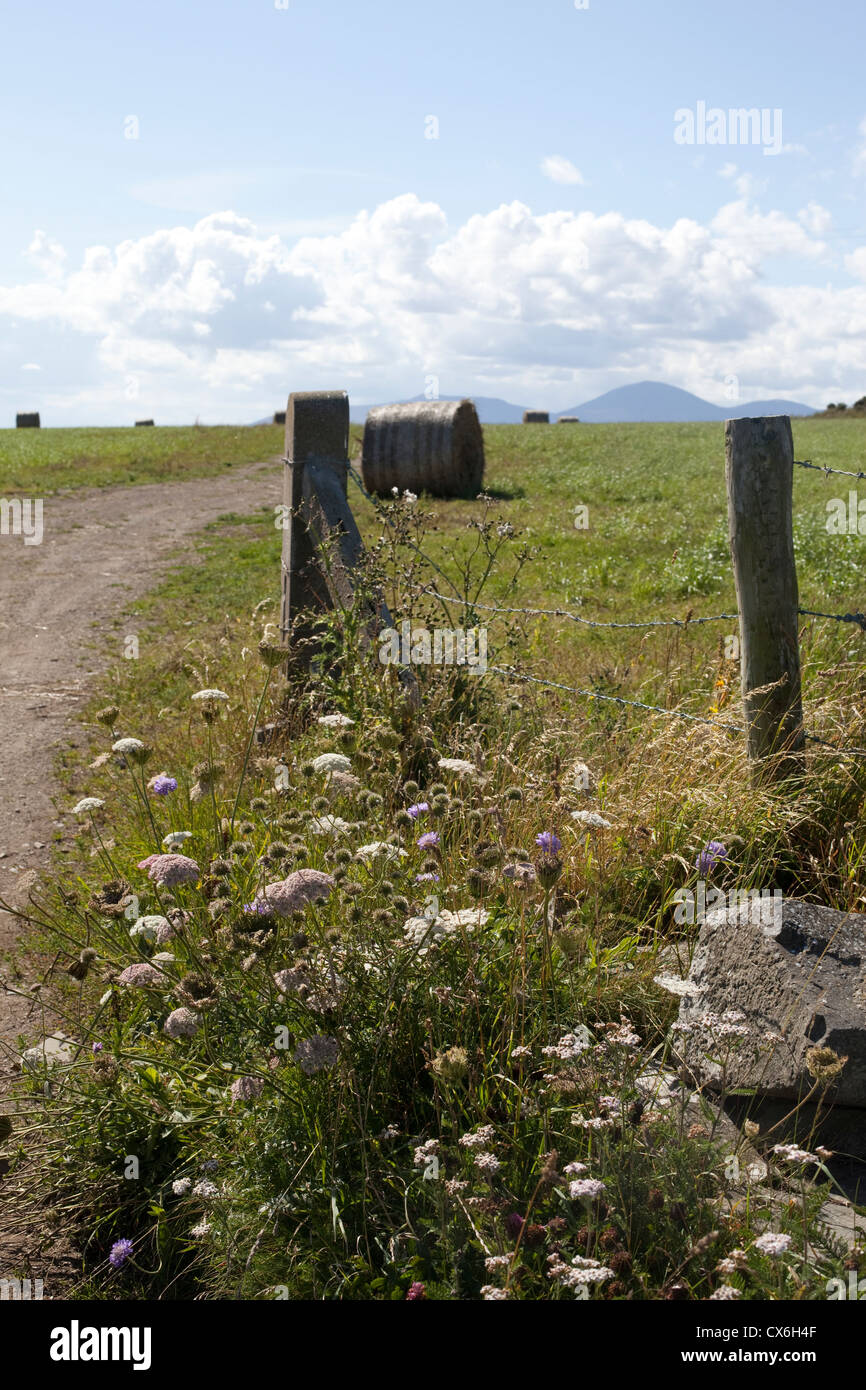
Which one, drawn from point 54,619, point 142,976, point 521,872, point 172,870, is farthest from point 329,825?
point 54,619

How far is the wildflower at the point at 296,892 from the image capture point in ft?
8.11

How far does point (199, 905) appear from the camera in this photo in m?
3.83

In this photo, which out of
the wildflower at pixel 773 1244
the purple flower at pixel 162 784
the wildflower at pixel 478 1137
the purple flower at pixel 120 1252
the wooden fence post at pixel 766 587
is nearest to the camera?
the wildflower at pixel 773 1244

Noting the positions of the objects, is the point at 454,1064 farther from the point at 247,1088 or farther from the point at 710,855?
the point at 710,855

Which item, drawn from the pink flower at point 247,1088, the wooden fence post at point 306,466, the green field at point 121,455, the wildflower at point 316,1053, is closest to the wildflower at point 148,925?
the pink flower at point 247,1088

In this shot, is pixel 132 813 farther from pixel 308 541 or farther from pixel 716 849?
pixel 716 849

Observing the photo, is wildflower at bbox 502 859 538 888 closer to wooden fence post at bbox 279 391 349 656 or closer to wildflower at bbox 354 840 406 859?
wildflower at bbox 354 840 406 859

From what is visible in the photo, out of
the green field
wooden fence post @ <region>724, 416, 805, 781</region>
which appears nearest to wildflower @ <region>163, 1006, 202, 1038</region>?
wooden fence post @ <region>724, 416, 805, 781</region>

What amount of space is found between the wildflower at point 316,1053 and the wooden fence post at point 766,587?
7.70 feet

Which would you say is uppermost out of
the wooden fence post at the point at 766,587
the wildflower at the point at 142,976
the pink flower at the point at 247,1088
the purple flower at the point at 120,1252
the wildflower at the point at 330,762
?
the wooden fence post at the point at 766,587

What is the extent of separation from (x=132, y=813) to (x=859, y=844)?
10.9ft

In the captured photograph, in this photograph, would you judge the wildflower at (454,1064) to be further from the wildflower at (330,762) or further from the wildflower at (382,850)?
the wildflower at (330,762)

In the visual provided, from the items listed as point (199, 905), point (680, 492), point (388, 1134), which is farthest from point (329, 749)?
point (680, 492)
